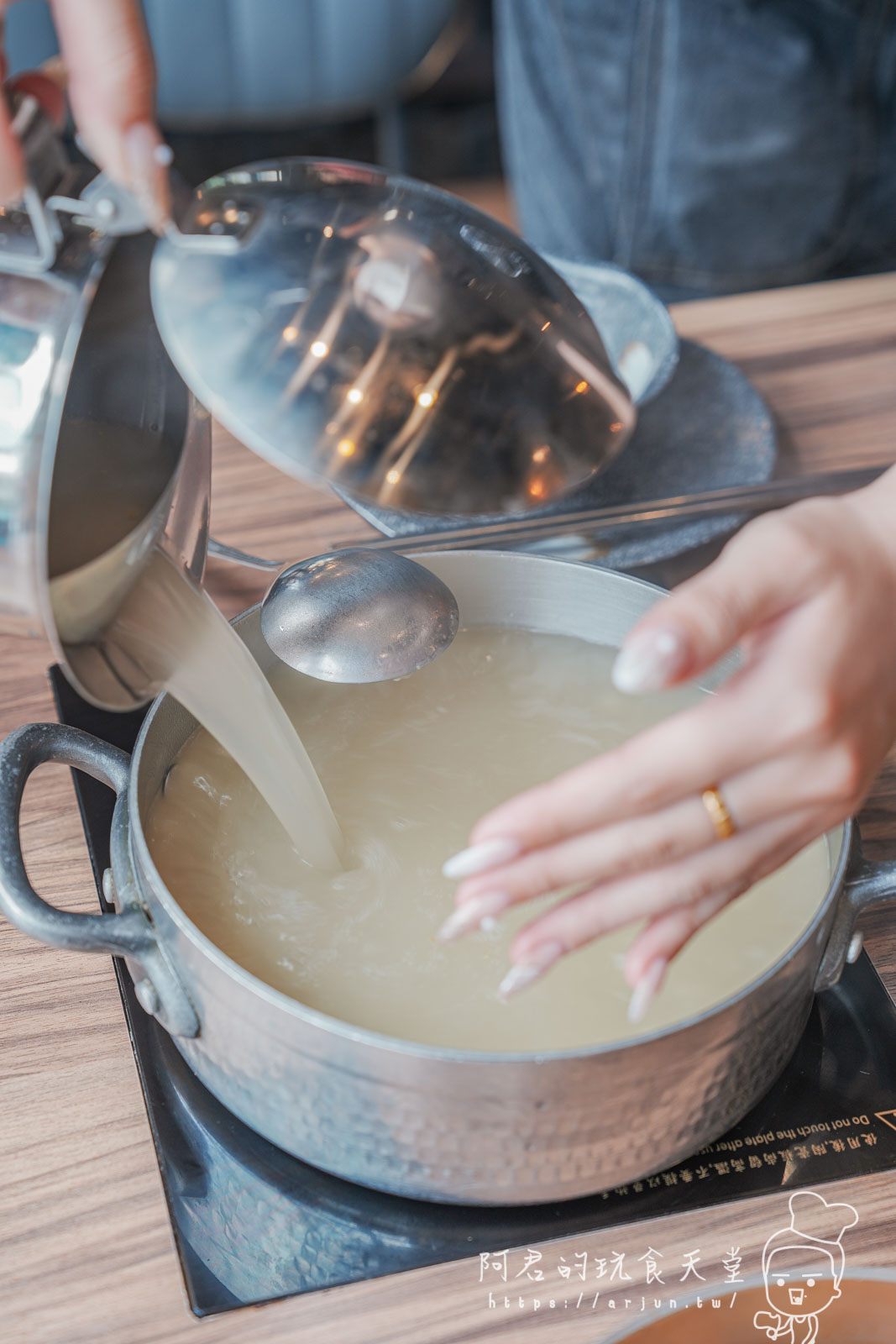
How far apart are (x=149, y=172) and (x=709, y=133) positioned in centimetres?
118

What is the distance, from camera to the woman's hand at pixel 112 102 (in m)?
0.50

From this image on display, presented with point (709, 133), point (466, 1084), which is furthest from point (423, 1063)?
point (709, 133)

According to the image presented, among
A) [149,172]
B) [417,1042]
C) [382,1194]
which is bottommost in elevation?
[382,1194]

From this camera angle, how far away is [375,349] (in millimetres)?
502

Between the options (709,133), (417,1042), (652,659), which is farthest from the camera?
(709,133)

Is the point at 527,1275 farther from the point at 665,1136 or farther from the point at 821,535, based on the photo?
the point at 821,535

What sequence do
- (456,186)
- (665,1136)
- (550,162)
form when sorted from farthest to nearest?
(456,186), (550,162), (665,1136)

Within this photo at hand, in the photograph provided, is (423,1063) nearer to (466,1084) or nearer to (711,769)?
(466,1084)

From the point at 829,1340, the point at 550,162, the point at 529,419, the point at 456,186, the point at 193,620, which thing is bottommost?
the point at 456,186

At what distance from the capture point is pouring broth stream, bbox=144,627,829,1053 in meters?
0.67

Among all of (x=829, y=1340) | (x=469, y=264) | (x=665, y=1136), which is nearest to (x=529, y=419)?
(x=469, y=264)

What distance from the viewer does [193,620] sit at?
0.68m

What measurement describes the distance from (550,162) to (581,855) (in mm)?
1394

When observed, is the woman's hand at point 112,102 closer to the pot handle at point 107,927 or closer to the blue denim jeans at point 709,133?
the pot handle at point 107,927
